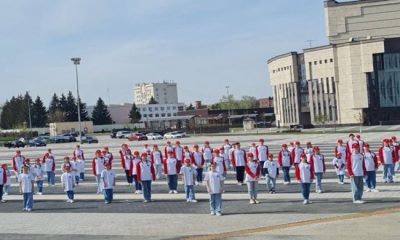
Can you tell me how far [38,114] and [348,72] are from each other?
82954 millimetres

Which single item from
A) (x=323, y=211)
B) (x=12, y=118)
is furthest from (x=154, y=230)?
(x=12, y=118)

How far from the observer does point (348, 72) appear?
90562mm

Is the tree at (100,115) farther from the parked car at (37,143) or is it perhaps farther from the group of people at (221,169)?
the group of people at (221,169)

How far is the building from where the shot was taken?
8956 centimetres

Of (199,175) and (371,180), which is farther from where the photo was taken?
(199,175)

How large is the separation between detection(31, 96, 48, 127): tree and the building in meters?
Answer: 64.0

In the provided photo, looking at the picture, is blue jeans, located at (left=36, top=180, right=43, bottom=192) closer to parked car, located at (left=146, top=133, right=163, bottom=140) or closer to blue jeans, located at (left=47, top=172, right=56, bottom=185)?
blue jeans, located at (left=47, top=172, right=56, bottom=185)

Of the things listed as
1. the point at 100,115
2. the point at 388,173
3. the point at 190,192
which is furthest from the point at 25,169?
the point at 100,115

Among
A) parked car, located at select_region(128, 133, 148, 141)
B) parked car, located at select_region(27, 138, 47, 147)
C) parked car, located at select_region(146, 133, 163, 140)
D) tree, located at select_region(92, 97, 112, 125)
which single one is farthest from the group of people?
tree, located at select_region(92, 97, 112, 125)

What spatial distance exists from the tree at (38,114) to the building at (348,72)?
210 ft

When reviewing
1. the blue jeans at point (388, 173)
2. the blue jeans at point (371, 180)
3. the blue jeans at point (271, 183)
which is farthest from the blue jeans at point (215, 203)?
the blue jeans at point (388, 173)

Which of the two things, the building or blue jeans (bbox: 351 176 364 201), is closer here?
blue jeans (bbox: 351 176 364 201)

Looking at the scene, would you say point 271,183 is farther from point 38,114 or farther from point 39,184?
point 38,114

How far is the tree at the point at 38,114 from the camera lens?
482 ft
